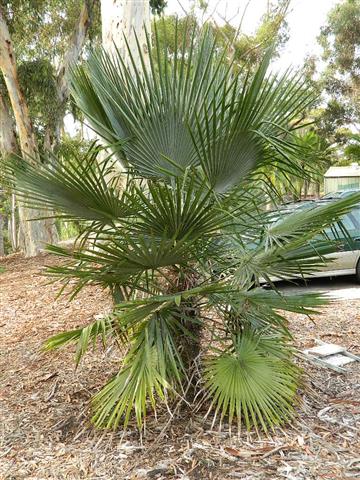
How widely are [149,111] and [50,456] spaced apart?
2046 mm

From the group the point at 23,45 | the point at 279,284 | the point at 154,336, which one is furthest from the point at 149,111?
the point at 23,45

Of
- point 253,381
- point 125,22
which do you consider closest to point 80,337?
point 253,381

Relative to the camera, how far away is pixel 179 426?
284 cm

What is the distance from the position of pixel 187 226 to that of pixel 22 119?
30.6 ft

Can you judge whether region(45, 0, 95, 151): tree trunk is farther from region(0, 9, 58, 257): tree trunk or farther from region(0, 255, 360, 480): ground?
region(0, 255, 360, 480): ground


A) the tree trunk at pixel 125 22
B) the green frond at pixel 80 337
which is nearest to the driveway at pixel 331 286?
the tree trunk at pixel 125 22

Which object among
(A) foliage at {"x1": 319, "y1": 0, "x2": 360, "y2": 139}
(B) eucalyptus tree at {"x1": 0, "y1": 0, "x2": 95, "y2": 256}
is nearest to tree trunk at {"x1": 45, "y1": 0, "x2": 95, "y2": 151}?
(B) eucalyptus tree at {"x1": 0, "y1": 0, "x2": 95, "y2": 256}

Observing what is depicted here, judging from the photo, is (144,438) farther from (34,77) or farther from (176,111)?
(34,77)

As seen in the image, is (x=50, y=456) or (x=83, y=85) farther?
(x=83, y=85)

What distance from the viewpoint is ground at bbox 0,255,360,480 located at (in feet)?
7.99

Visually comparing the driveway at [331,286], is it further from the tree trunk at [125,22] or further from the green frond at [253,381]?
the green frond at [253,381]

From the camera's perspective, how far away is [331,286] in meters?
8.63

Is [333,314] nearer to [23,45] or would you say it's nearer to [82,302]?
[82,302]

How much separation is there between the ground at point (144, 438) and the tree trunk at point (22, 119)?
6.87 meters
